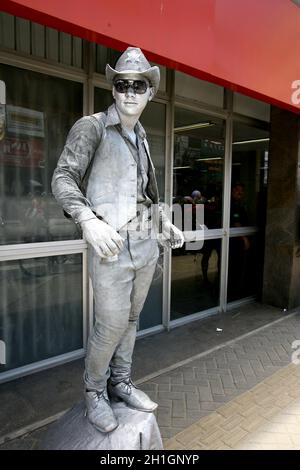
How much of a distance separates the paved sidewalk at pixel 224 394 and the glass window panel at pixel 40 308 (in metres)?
0.99

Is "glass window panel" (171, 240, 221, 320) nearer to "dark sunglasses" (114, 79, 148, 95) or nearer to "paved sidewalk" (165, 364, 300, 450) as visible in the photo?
"paved sidewalk" (165, 364, 300, 450)

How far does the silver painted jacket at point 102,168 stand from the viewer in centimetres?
180

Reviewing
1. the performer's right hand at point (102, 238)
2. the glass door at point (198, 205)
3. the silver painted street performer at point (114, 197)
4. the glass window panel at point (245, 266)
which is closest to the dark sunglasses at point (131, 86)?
the silver painted street performer at point (114, 197)

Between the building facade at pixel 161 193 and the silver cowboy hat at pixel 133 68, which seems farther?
the building facade at pixel 161 193

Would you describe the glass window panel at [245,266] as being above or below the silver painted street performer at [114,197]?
below

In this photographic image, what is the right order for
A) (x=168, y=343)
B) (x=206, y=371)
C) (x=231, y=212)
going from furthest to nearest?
1. (x=231, y=212)
2. (x=168, y=343)
3. (x=206, y=371)

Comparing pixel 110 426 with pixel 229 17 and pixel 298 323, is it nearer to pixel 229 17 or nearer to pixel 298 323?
pixel 229 17

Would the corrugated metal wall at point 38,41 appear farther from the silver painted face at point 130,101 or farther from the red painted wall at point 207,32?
the silver painted face at point 130,101

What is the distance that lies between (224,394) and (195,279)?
2.20 m

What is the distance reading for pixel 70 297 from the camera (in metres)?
3.86

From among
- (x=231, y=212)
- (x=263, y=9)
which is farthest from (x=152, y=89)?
(x=231, y=212)

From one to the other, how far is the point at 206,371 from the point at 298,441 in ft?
3.79

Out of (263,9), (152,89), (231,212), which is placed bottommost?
(231,212)

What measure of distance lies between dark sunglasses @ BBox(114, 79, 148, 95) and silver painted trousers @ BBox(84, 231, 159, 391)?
73 centimetres
